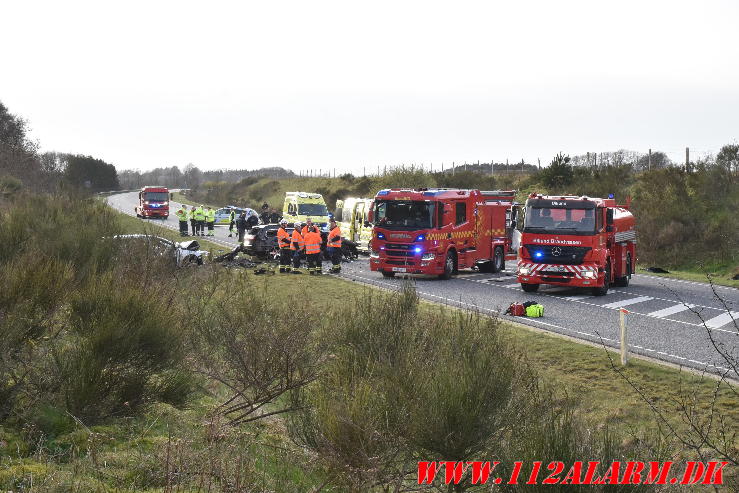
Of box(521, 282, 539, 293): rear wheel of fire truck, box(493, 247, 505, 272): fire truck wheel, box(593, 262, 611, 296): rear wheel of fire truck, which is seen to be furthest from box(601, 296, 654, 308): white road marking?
box(493, 247, 505, 272): fire truck wheel

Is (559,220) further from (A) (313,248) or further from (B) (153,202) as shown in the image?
(B) (153,202)

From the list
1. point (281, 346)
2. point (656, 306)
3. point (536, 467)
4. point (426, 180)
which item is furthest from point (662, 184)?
point (536, 467)

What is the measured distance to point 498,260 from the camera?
27797 mm

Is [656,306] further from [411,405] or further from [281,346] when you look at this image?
[411,405]

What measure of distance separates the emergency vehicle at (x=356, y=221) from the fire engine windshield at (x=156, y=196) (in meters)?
29.6

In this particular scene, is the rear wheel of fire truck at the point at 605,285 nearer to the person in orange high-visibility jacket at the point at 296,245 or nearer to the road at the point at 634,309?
the road at the point at 634,309

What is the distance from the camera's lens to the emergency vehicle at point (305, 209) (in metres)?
38.5

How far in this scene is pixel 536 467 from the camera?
5.57m

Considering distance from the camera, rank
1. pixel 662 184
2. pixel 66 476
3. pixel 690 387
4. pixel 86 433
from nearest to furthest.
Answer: pixel 66 476
pixel 86 433
pixel 690 387
pixel 662 184

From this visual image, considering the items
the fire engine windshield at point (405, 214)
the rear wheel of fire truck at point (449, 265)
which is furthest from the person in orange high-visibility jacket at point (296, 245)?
the rear wheel of fire truck at point (449, 265)

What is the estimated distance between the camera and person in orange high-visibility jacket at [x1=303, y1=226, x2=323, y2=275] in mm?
24688

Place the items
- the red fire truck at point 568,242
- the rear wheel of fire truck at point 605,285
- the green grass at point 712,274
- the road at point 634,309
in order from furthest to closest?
1. the green grass at point 712,274
2. the rear wheel of fire truck at point 605,285
3. the red fire truck at point 568,242
4. the road at point 634,309

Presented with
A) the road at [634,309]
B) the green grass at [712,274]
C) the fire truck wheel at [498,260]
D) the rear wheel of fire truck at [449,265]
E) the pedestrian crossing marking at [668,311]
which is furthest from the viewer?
the fire truck wheel at [498,260]

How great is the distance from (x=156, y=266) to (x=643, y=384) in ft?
27.8
